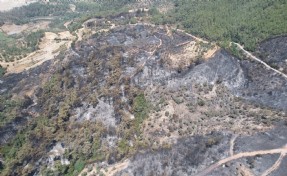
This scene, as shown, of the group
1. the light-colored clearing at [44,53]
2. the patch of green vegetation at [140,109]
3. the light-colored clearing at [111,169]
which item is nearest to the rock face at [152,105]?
the patch of green vegetation at [140,109]

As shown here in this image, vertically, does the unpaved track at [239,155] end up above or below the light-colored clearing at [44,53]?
below

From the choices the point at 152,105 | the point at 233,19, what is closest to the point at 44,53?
the point at 152,105

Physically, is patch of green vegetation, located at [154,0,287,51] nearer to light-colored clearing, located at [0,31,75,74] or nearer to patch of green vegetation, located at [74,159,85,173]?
light-colored clearing, located at [0,31,75,74]

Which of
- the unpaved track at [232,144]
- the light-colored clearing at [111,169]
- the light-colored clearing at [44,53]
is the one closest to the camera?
the unpaved track at [232,144]

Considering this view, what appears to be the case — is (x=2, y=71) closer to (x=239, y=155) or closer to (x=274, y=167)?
(x=239, y=155)

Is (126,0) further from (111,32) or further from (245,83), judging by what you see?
(245,83)

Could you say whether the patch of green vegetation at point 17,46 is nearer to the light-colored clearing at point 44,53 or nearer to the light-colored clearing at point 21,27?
the light-colored clearing at point 44,53

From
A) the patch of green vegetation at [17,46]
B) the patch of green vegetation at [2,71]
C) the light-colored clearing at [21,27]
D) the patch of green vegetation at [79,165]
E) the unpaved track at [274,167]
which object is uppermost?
the patch of green vegetation at [17,46]
